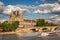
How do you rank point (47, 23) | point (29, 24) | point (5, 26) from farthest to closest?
point (29, 24)
point (47, 23)
point (5, 26)

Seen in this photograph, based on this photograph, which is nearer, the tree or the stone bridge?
the stone bridge

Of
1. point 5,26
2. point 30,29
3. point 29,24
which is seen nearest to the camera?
point 5,26

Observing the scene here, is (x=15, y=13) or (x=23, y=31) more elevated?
(x=15, y=13)

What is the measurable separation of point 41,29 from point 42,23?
1.39 meters

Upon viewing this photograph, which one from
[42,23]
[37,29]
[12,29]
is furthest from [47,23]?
[12,29]

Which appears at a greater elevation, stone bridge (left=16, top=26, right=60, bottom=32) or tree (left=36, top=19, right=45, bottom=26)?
tree (left=36, top=19, right=45, bottom=26)

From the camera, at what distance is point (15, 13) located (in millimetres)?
17672

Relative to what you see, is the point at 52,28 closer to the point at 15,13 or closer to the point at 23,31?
the point at 23,31

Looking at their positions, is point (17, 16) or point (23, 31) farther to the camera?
point (17, 16)

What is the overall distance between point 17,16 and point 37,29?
4559mm

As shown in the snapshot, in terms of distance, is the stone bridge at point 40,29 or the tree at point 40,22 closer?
the stone bridge at point 40,29

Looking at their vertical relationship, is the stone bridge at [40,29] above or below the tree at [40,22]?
below

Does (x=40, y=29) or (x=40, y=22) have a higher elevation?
(x=40, y=22)

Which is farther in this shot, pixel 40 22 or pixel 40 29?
pixel 40 22
